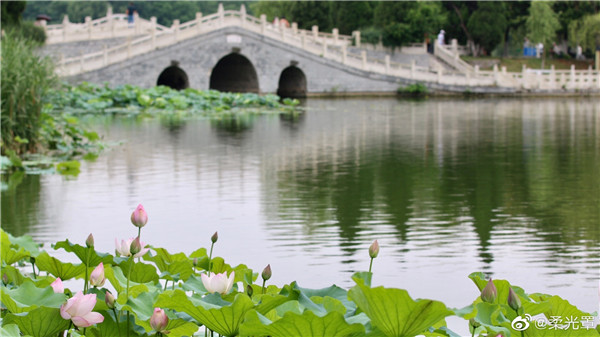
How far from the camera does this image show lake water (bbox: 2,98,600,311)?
5.13 metres

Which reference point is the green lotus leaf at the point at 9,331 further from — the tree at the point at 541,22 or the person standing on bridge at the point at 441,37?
the person standing on bridge at the point at 441,37

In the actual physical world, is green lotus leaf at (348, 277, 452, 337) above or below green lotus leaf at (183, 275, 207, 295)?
above

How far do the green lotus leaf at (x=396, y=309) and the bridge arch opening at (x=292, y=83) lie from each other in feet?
101

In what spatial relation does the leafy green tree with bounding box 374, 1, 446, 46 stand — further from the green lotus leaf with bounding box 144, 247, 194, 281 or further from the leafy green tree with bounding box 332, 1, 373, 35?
the green lotus leaf with bounding box 144, 247, 194, 281

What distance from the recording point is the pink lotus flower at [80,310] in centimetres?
208

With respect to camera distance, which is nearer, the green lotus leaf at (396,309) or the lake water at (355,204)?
the green lotus leaf at (396,309)

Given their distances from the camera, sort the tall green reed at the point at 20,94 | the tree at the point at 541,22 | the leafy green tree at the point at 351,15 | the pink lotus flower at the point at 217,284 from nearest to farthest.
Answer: the pink lotus flower at the point at 217,284, the tall green reed at the point at 20,94, the tree at the point at 541,22, the leafy green tree at the point at 351,15

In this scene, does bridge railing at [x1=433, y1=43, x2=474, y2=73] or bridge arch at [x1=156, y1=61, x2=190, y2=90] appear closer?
bridge arch at [x1=156, y1=61, x2=190, y2=90]

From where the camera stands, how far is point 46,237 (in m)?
6.09

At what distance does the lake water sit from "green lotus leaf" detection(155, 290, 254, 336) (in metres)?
2.43

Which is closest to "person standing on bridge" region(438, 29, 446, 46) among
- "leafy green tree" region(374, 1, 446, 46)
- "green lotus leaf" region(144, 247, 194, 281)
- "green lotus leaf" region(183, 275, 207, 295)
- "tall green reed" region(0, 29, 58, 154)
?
"leafy green tree" region(374, 1, 446, 46)

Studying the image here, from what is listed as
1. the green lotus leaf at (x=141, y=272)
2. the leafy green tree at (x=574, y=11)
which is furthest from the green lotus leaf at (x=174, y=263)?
the leafy green tree at (x=574, y=11)

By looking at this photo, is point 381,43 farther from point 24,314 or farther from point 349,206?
point 24,314

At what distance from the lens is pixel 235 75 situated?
3475 centimetres
